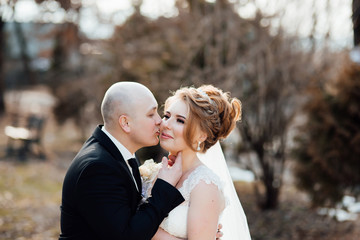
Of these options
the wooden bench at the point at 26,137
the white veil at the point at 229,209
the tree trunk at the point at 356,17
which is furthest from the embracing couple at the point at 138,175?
the wooden bench at the point at 26,137

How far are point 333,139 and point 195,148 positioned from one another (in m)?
3.85

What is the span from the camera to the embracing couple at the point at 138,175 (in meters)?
2.49

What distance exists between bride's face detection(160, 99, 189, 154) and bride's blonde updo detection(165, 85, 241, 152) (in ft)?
0.11

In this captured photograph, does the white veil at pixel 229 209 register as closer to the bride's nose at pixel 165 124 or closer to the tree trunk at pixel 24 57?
the bride's nose at pixel 165 124

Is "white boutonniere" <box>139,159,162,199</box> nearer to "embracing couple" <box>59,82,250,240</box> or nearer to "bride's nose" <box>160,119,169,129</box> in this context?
"embracing couple" <box>59,82,250,240</box>

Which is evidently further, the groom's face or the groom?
the groom's face

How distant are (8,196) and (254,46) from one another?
6451 millimetres

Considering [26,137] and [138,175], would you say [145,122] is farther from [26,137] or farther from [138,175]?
[26,137]

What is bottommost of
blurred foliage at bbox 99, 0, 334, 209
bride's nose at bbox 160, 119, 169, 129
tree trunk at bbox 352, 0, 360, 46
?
bride's nose at bbox 160, 119, 169, 129

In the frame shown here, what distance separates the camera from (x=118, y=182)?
2.58 m

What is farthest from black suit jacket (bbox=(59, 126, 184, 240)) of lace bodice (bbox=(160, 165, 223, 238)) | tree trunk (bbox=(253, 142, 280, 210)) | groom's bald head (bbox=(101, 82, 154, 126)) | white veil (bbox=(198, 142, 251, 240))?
tree trunk (bbox=(253, 142, 280, 210))

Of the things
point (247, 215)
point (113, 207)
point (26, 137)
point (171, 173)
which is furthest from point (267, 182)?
point (26, 137)

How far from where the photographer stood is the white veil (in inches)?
137

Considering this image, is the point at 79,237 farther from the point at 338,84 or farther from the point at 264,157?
the point at 264,157
